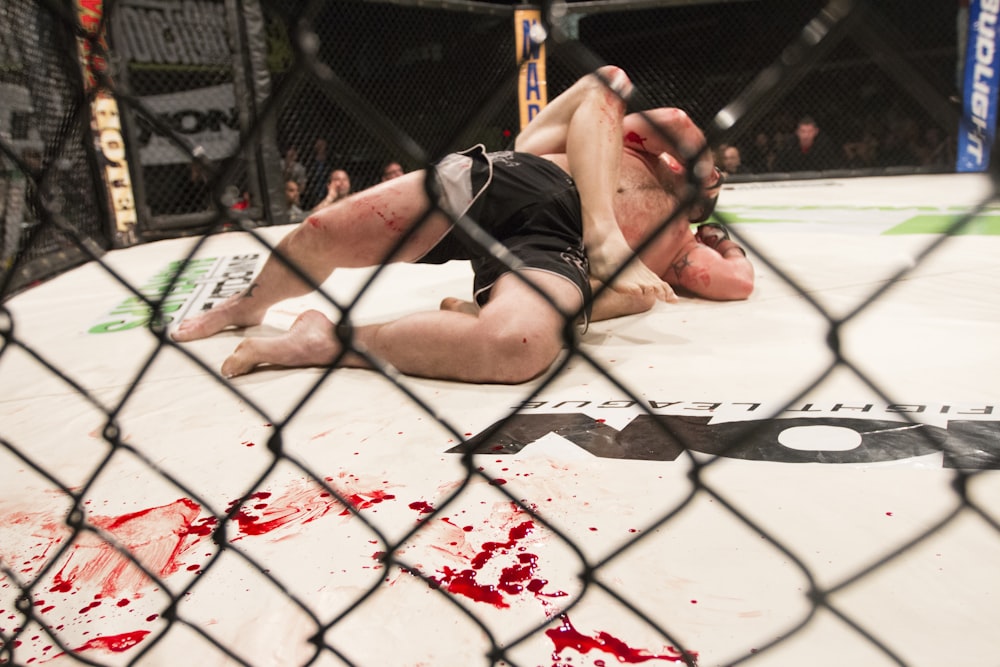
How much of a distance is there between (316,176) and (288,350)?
10.9 feet

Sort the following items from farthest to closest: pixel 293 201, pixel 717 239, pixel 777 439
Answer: pixel 293 201
pixel 717 239
pixel 777 439

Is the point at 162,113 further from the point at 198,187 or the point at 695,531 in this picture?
the point at 695,531

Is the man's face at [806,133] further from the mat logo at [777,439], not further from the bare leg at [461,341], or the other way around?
the mat logo at [777,439]

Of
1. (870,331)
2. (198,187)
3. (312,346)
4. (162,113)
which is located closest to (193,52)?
(162,113)

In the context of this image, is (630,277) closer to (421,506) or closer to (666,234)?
(666,234)

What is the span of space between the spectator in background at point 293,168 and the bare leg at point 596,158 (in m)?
2.95

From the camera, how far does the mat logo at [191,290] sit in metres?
1.87

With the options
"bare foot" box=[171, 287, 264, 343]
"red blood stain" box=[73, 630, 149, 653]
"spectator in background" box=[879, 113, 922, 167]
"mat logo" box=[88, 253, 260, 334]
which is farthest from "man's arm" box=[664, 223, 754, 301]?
"spectator in background" box=[879, 113, 922, 167]

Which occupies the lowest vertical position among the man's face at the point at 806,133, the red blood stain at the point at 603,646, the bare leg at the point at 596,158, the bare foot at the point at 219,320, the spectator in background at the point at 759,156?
the spectator in background at the point at 759,156

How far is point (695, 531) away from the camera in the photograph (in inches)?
28.8

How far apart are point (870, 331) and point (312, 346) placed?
1.11 meters

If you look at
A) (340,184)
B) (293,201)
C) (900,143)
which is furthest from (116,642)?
(900,143)

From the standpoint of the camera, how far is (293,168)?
14.0ft

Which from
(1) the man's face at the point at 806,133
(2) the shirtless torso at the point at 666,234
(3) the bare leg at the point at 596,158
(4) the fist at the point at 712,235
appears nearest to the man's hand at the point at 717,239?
(4) the fist at the point at 712,235
